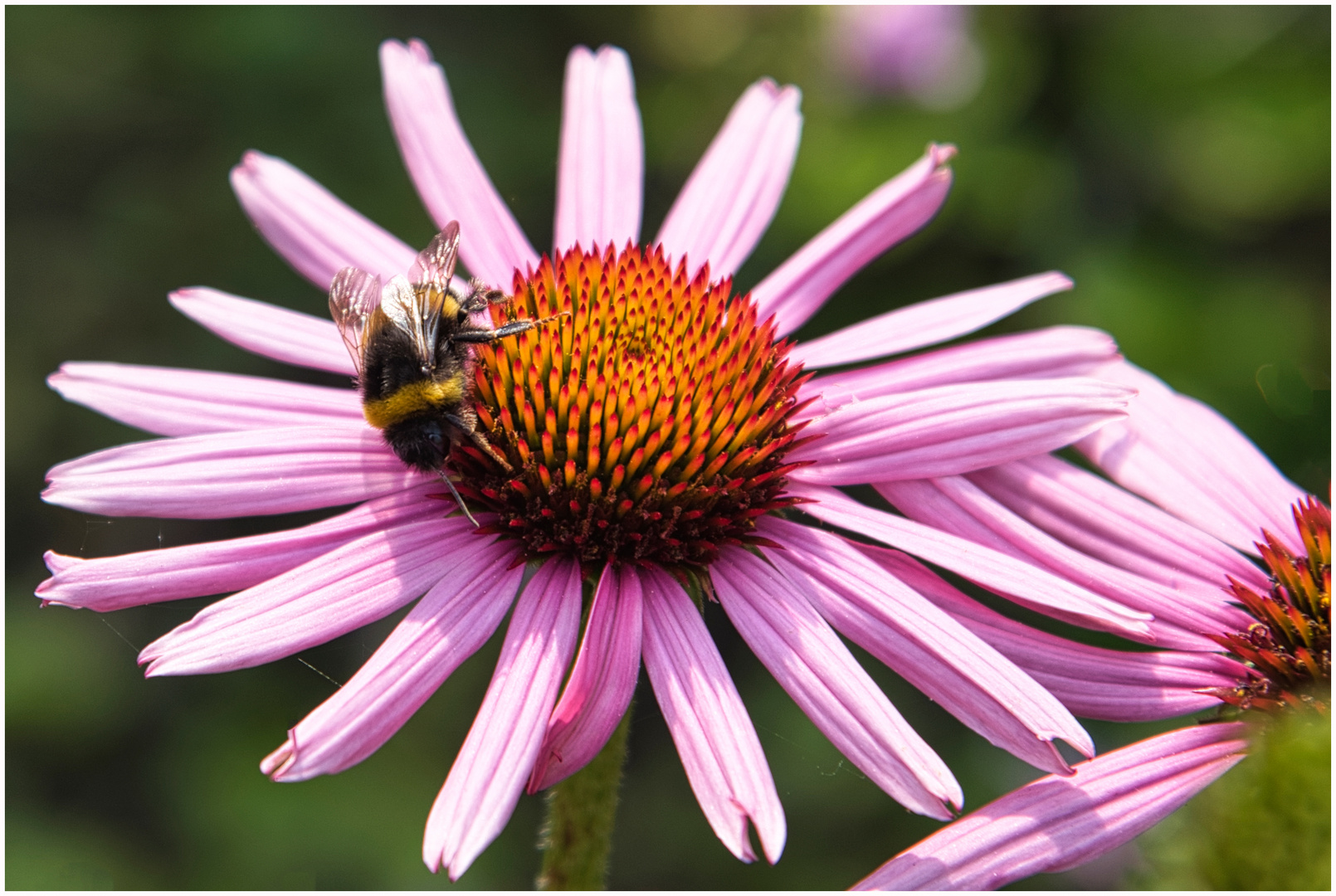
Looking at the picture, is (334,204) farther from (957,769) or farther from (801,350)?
(957,769)

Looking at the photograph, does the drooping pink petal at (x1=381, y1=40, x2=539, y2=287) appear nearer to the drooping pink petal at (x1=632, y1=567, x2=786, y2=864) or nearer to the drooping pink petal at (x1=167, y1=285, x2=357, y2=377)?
the drooping pink petal at (x1=167, y1=285, x2=357, y2=377)

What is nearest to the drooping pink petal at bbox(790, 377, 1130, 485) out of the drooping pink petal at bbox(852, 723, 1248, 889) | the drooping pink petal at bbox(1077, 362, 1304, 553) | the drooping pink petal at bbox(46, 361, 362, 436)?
the drooping pink petal at bbox(1077, 362, 1304, 553)

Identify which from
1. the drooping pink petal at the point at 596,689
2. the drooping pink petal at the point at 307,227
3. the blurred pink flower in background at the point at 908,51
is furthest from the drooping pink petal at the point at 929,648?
the blurred pink flower in background at the point at 908,51

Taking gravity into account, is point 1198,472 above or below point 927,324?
below

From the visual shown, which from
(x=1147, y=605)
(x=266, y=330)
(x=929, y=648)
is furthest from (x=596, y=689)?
(x=266, y=330)

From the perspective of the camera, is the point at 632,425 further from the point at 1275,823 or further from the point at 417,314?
the point at 1275,823

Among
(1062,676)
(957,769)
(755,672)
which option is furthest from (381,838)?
(1062,676)
